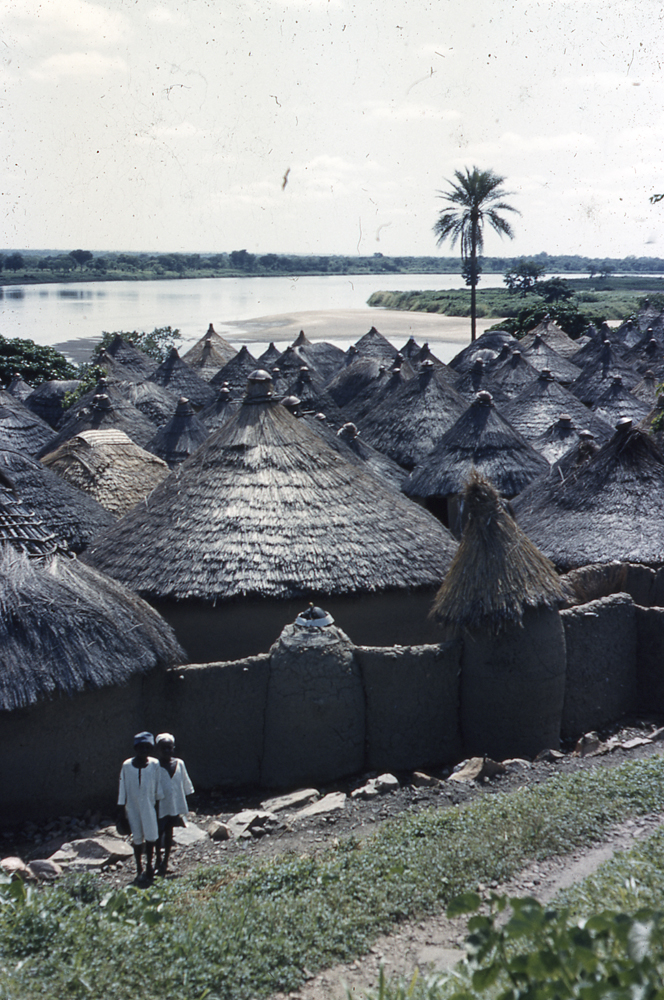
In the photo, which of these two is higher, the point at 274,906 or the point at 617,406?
the point at 617,406

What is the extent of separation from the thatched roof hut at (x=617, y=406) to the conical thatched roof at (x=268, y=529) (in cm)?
1438

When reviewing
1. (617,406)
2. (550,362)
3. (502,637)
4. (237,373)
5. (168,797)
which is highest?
(550,362)

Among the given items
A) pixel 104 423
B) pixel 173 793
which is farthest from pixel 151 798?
pixel 104 423

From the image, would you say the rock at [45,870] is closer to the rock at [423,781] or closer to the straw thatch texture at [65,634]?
the straw thatch texture at [65,634]

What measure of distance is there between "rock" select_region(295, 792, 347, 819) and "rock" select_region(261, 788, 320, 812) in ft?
0.37

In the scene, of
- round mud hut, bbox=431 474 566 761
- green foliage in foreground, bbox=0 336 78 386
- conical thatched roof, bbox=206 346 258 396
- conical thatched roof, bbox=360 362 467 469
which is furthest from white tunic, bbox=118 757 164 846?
green foliage in foreground, bbox=0 336 78 386

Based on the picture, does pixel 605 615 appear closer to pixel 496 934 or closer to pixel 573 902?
pixel 573 902

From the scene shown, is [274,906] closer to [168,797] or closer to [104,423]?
[168,797]

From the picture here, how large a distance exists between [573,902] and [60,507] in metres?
10.6

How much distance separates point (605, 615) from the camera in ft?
32.3

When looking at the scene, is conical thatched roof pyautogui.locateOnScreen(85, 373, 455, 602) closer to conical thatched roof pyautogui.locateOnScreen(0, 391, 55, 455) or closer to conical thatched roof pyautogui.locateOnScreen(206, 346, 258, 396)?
conical thatched roof pyautogui.locateOnScreen(0, 391, 55, 455)

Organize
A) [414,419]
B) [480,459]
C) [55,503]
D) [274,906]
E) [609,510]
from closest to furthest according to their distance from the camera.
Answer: [274,906] → [609,510] → [55,503] → [480,459] → [414,419]

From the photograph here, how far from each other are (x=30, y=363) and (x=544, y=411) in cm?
2431

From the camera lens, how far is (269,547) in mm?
10938
